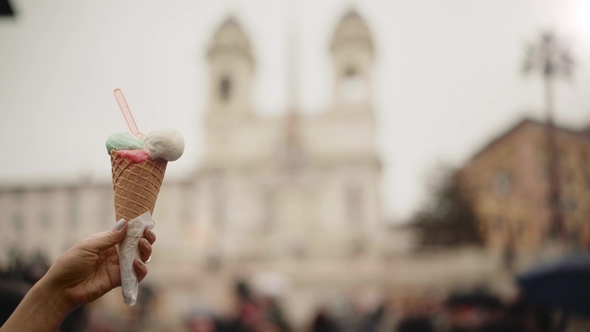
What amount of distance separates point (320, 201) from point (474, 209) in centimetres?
719

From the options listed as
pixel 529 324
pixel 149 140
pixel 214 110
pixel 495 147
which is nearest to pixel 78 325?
pixel 149 140

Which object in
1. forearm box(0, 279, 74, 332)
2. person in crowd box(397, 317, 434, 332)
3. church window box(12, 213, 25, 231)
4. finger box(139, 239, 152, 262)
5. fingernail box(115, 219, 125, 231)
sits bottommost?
person in crowd box(397, 317, 434, 332)

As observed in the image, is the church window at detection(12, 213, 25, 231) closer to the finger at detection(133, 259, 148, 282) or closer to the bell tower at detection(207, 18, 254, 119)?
the bell tower at detection(207, 18, 254, 119)

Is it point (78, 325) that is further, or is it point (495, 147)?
point (495, 147)

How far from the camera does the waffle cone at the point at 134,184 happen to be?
164 cm

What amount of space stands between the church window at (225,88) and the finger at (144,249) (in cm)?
2808

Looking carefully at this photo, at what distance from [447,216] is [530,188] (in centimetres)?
511

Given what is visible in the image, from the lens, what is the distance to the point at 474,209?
81.6ft

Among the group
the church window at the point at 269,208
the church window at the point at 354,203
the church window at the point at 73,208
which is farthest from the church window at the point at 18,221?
the church window at the point at 354,203

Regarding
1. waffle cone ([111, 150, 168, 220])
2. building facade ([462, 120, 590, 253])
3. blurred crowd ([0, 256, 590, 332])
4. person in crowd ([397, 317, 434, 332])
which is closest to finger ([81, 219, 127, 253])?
waffle cone ([111, 150, 168, 220])

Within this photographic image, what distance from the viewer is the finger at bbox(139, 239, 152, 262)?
5.11 ft

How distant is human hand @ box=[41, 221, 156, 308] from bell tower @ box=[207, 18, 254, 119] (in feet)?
90.5

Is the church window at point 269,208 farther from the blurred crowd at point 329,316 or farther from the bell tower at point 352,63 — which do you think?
the blurred crowd at point 329,316

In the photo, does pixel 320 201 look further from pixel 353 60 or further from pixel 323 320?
pixel 323 320
